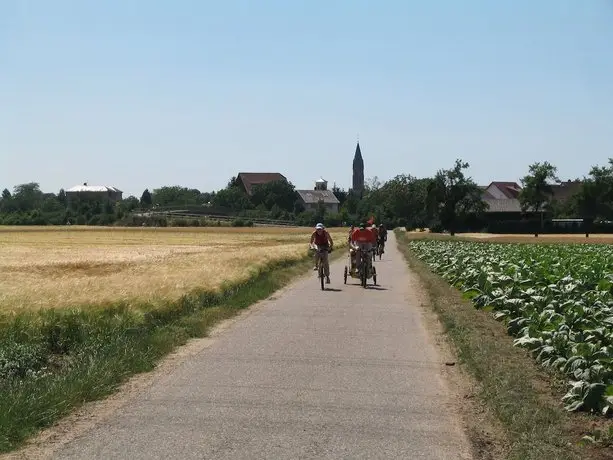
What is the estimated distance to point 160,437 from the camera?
6.62 m

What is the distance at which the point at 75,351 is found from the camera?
37.8 ft

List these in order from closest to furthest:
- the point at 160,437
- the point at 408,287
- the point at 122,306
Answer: the point at 160,437, the point at 122,306, the point at 408,287

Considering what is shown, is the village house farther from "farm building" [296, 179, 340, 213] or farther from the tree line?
"farm building" [296, 179, 340, 213]

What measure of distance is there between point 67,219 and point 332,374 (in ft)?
439

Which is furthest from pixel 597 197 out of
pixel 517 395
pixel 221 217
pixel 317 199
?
pixel 517 395

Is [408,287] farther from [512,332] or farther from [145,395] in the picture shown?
[145,395]

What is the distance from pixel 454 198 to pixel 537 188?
1615cm

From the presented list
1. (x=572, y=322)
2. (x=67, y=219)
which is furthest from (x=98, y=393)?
(x=67, y=219)

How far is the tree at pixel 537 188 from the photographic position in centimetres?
11906

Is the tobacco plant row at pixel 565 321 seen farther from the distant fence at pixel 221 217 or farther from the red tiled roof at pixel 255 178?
the red tiled roof at pixel 255 178

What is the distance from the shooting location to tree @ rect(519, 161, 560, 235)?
119062 mm

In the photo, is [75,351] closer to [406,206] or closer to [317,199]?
[406,206]

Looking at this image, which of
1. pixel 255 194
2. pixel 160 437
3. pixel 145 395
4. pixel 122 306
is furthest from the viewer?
pixel 255 194

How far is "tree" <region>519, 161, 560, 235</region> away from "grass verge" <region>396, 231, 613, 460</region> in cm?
10912
